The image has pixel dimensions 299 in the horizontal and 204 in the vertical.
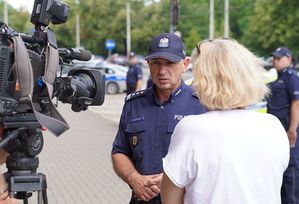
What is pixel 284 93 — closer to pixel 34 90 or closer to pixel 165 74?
pixel 165 74

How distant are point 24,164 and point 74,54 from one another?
2.48ft

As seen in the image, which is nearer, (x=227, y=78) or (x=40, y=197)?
(x=227, y=78)

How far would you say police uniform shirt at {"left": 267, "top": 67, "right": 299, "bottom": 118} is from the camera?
6.12 meters

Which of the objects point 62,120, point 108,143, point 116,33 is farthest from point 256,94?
point 116,33

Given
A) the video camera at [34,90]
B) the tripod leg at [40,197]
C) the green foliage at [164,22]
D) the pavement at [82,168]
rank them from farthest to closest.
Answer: the green foliage at [164,22] < the pavement at [82,168] < the tripod leg at [40,197] < the video camera at [34,90]

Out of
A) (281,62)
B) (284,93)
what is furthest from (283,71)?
(284,93)

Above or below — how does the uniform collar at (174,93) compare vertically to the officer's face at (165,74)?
below

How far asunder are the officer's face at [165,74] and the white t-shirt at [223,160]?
0.98 m

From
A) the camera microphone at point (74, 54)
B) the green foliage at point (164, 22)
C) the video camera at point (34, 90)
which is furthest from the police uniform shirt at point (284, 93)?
the green foliage at point (164, 22)

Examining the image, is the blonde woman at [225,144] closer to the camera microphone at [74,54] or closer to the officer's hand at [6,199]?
the officer's hand at [6,199]

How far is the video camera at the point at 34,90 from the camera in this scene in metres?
2.73

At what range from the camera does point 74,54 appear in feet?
11.2

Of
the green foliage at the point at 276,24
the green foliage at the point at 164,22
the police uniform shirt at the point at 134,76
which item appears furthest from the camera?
the green foliage at the point at 164,22

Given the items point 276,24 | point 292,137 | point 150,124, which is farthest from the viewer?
point 276,24
